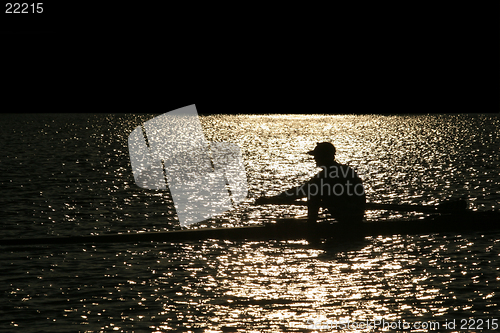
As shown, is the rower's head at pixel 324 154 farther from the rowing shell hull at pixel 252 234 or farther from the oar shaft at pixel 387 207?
the rowing shell hull at pixel 252 234

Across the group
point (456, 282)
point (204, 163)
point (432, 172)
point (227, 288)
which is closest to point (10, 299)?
point (227, 288)

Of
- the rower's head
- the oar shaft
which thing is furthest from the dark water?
the rower's head

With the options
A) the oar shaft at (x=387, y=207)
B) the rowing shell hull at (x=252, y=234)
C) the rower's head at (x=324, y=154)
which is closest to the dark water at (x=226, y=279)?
the rowing shell hull at (x=252, y=234)

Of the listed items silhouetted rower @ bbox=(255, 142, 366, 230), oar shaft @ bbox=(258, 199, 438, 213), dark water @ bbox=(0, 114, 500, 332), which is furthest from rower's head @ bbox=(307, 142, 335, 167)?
dark water @ bbox=(0, 114, 500, 332)

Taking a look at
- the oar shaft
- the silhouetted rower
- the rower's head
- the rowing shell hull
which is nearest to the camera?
the rower's head

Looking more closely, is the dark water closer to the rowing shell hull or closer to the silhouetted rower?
the rowing shell hull

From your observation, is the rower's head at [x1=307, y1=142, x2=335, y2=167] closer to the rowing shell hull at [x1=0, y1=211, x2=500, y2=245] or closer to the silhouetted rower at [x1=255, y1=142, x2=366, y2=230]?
the silhouetted rower at [x1=255, y1=142, x2=366, y2=230]

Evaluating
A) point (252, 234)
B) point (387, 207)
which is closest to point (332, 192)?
point (252, 234)

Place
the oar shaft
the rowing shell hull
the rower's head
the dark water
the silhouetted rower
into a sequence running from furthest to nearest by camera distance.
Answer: the oar shaft → the rowing shell hull → the silhouetted rower → the rower's head → the dark water

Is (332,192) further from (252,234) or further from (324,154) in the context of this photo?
(252,234)

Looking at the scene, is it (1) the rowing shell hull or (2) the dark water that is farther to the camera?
(1) the rowing shell hull

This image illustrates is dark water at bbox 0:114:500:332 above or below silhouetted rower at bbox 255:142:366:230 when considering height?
below

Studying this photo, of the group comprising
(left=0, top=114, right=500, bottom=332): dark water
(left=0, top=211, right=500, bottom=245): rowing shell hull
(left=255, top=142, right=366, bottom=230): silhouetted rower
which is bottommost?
(left=0, top=114, right=500, bottom=332): dark water

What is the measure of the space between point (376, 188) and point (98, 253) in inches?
963
